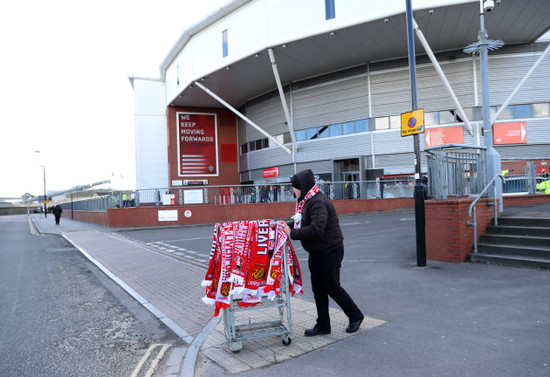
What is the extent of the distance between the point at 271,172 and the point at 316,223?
3311 cm

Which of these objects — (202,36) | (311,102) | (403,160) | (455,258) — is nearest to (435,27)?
(403,160)

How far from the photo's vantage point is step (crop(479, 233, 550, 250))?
23.4ft

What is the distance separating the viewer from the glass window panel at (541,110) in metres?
26.8

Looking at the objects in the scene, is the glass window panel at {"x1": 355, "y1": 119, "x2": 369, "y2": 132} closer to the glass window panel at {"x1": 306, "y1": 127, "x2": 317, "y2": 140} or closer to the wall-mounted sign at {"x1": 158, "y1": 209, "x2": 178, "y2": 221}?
the glass window panel at {"x1": 306, "y1": 127, "x2": 317, "y2": 140}

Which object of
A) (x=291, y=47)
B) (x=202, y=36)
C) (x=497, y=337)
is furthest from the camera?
(x=202, y=36)

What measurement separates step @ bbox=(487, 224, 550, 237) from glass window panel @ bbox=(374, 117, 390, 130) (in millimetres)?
21943

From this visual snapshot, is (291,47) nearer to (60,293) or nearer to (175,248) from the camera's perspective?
(175,248)

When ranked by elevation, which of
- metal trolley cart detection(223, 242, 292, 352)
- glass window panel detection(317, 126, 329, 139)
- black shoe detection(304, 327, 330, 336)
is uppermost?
glass window panel detection(317, 126, 329, 139)

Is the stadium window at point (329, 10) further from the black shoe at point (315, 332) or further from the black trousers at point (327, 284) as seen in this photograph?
the black shoe at point (315, 332)

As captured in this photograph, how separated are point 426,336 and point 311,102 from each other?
30.5 m

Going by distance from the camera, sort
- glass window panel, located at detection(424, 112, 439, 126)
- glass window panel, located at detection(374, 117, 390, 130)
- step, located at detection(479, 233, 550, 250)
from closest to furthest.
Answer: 1. step, located at detection(479, 233, 550, 250)
2. glass window panel, located at detection(424, 112, 439, 126)
3. glass window panel, located at detection(374, 117, 390, 130)

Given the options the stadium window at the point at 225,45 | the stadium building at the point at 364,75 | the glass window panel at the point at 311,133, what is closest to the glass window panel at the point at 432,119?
the stadium building at the point at 364,75

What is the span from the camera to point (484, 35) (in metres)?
10.5

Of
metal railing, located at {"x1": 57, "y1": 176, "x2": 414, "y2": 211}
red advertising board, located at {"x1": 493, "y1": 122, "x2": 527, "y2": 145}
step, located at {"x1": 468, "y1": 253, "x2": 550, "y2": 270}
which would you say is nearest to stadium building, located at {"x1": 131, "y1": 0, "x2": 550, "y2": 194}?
red advertising board, located at {"x1": 493, "y1": 122, "x2": 527, "y2": 145}
